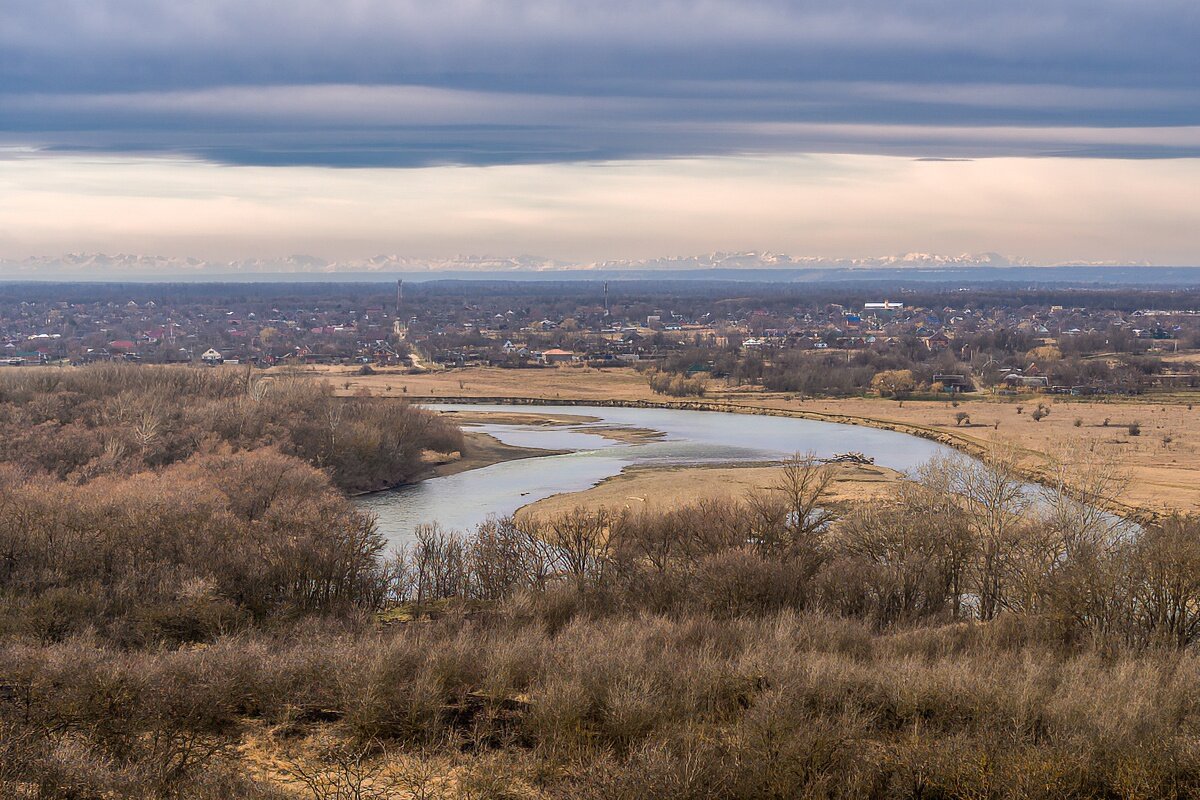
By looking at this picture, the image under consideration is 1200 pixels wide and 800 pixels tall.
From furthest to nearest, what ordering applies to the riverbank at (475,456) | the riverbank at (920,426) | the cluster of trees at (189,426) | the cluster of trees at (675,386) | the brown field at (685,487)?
the cluster of trees at (675,386)
the riverbank at (475,456)
the cluster of trees at (189,426)
the brown field at (685,487)
the riverbank at (920,426)

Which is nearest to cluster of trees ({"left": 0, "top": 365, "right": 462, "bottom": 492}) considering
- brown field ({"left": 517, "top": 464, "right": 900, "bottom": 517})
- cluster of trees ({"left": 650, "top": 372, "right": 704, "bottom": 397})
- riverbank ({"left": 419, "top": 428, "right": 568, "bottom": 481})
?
riverbank ({"left": 419, "top": 428, "right": 568, "bottom": 481})

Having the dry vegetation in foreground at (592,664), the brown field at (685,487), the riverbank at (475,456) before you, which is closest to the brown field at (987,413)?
the brown field at (685,487)

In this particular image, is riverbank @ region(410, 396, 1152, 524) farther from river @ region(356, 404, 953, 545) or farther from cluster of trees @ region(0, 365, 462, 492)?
cluster of trees @ region(0, 365, 462, 492)

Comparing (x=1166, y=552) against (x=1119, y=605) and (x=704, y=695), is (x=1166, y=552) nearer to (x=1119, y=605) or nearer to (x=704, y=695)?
(x=1119, y=605)

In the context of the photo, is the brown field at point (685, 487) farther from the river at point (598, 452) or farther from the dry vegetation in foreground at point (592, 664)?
the dry vegetation in foreground at point (592, 664)

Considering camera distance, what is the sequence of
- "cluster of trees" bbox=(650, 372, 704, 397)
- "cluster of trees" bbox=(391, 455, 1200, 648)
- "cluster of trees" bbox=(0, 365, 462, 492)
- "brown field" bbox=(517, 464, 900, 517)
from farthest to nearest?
1. "cluster of trees" bbox=(650, 372, 704, 397)
2. "cluster of trees" bbox=(0, 365, 462, 492)
3. "brown field" bbox=(517, 464, 900, 517)
4. "cluster of trees" bbox=(391, 455, 1200, 648)

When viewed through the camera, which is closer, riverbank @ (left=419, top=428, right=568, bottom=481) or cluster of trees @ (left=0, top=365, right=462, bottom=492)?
cluster of trees @ (left=0, top=365, right=462, bottom=492)

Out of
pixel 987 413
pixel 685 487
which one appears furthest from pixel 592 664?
pixel 987 413
